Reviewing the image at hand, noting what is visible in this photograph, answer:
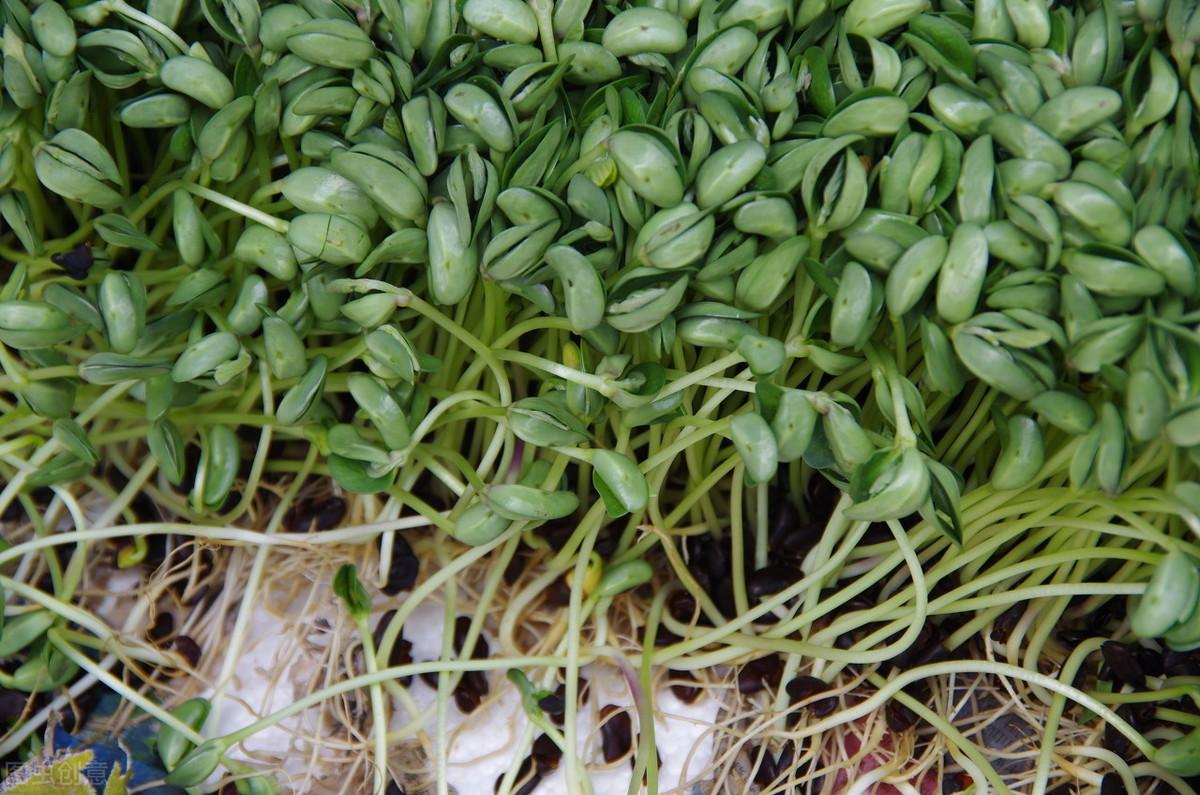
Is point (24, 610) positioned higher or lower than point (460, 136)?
lower

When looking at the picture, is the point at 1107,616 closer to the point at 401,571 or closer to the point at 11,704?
the point at 401,571

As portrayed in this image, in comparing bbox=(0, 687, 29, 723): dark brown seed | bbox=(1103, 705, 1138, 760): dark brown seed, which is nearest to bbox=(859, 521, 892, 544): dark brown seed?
bbox=(1103, 705, 1138, 760): dark brown seed

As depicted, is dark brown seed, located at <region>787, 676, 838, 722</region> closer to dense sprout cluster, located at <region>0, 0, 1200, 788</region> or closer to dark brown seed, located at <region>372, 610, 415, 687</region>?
dense sprout cluster, located at <region>0, 0, 1200, 788</region>

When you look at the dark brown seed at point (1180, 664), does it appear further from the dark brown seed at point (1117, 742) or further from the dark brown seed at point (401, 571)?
the dark brown seed at point (401, 571)

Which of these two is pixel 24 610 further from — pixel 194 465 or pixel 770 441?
pixel 770 441

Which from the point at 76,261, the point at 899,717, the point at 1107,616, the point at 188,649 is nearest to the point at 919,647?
the point at 899,717

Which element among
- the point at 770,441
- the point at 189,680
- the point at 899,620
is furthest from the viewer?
the point at 189,680

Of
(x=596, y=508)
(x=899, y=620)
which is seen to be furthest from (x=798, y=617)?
(x=596, y=508)
